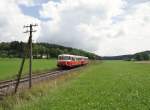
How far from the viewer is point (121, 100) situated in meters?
17.8

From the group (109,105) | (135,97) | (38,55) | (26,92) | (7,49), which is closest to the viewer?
(109,105)

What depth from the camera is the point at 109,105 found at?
15.9 meters

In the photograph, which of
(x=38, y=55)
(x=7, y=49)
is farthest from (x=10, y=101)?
(x=38, y=55)

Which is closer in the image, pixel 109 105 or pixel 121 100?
pixel 109 105

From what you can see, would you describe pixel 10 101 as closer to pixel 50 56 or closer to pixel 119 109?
pixel 119 109

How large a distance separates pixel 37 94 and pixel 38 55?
135 m

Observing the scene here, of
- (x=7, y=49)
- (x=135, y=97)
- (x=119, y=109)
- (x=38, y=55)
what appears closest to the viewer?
(x=119, y=109)

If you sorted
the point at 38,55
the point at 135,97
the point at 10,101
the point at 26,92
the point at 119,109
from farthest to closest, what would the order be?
the point at 38,55, the point at 26,92, the point at 135,97, the point at 10,101, the point at 119,109

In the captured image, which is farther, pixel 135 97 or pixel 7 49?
pixel 7 49

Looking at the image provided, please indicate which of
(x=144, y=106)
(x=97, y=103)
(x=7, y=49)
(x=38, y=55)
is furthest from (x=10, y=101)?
(x=38, y=55)

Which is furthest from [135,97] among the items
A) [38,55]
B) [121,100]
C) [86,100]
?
[38,55]

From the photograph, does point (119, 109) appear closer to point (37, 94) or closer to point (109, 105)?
point (109, 105)

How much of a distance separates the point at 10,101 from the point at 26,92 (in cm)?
333

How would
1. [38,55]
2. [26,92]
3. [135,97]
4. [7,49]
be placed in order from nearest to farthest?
[135,97] < [26,92] < [7,49] < [38,55]
